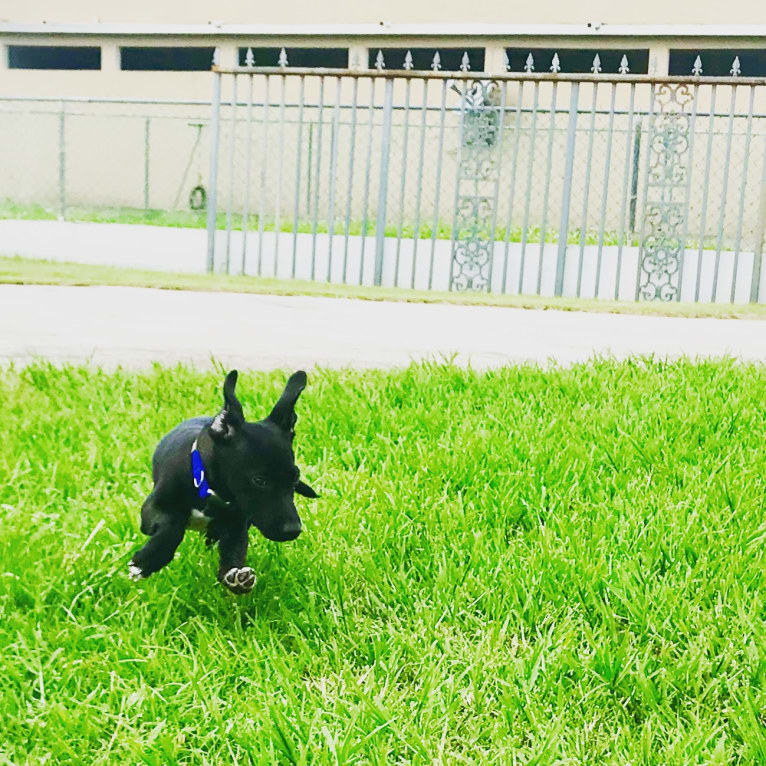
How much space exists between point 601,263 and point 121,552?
9.21 metres

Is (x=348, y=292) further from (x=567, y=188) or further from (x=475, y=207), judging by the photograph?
(x=567, y=188)

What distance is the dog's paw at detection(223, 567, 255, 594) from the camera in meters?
1.95

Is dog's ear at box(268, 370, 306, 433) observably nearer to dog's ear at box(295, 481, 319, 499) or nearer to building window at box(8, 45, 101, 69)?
dog's ear at box(295, 481, 319, 499)

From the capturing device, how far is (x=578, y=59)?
19.7 meters

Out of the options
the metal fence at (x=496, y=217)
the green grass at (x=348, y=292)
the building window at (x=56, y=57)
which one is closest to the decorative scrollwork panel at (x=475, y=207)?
the metal fence at (x=496, y=217)

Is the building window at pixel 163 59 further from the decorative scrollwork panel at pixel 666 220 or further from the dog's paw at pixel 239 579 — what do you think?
the dog's paw at pixel 239 579

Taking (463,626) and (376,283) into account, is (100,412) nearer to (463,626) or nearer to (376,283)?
(463,626)

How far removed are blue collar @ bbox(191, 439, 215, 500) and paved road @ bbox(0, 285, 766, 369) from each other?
8.66 feet

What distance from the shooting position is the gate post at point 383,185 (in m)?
10.8

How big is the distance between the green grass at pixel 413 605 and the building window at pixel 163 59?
766 inches

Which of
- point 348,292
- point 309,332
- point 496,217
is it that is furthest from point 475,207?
point 309,332

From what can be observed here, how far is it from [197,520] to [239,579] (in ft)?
0.50

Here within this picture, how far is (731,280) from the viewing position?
10969mm
